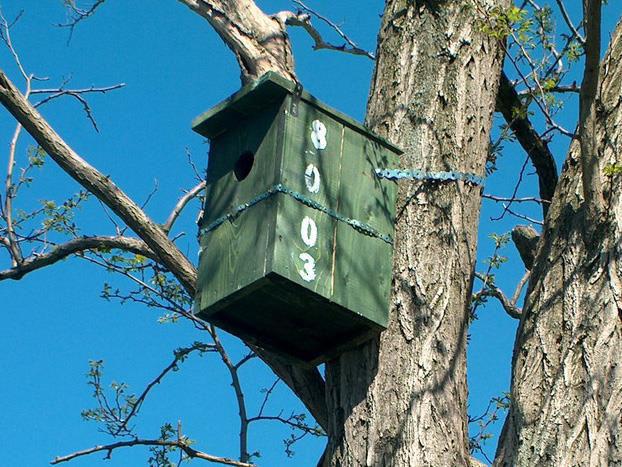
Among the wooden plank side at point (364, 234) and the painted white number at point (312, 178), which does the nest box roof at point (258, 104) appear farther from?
the painted white number at point (312, 178)

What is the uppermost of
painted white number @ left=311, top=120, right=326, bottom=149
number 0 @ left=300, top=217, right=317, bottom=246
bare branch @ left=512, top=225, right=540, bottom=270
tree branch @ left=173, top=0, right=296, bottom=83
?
tree branch @ left=173, top=0, right=296, bottom=83

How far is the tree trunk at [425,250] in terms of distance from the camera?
360 centimetres

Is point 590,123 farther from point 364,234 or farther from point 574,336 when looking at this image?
point 364,234

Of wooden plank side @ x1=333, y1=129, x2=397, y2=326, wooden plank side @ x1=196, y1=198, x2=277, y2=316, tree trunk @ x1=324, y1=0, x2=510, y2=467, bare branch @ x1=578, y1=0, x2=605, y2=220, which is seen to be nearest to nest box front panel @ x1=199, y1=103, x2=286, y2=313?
wooden plank side @ x1=196, y1=198, x2=277, y2=316

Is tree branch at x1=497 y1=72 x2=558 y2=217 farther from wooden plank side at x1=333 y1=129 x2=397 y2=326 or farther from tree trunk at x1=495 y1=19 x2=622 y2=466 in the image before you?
tree trunk at x1=495 y1=19 x2=622 y2=466

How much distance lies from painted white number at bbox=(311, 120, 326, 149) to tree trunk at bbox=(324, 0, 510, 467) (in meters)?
0.24

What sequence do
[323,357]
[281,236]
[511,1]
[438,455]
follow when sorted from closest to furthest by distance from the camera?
[438,455]
[281,236]
[323,357]
[511,1]

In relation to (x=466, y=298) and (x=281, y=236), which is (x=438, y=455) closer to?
(x=466, y=298)

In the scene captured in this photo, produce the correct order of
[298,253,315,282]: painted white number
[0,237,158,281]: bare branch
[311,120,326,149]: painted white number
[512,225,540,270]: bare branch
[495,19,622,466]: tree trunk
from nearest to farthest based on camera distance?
1. [495,19,622,466]: tree trunk
2. [298,253,315,282]: painted white number
3. [311,120,326,149]: painted white number
4. [512,225,540,270]: bare branch
5. [0,237,158,281]: bare branch

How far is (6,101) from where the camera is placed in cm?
463

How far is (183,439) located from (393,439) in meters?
1.59

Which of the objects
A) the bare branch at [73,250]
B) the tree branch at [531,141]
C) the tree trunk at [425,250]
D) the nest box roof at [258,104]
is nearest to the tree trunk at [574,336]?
the tree trunk at [425,250]

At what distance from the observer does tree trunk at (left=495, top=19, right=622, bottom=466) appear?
10.7 ft

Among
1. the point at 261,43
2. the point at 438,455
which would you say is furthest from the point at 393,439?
the point at 261,43
